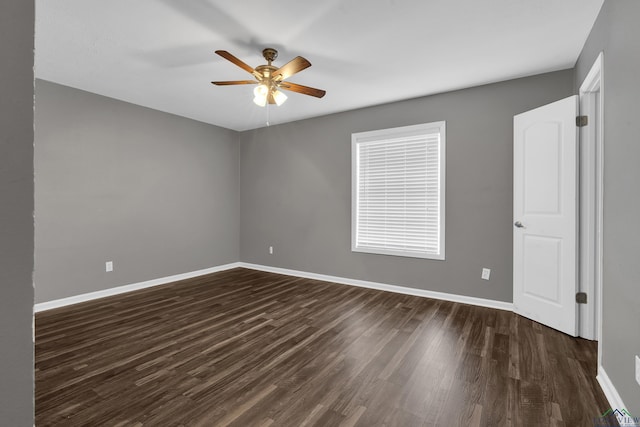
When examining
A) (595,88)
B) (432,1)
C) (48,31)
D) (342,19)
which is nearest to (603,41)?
(595,88)

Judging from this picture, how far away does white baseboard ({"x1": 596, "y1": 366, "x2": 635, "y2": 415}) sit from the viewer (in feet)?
5.73

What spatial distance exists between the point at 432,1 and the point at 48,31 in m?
3.10

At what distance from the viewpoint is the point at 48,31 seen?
8.35 feet

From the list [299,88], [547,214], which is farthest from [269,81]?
[547,214]

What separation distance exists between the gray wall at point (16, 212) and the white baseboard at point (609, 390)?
2.63 m

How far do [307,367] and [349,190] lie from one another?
293 cm

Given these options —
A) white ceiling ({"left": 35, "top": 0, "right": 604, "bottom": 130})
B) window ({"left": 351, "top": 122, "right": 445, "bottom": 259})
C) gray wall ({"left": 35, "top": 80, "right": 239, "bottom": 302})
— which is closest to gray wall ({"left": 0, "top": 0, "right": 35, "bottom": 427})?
white ceiling ({"left": 35, "top": 0, "right": 604, "bottom": 130})

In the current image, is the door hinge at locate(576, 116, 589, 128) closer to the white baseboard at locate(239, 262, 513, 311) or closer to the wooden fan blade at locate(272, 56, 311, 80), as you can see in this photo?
the white baseboard at locate(239, 262, 513, 311)

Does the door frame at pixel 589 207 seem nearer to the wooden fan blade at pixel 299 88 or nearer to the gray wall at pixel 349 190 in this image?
the gray wall at pixel 349 190

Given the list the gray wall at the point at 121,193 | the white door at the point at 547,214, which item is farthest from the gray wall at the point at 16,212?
the gray wall at the point at 121,193

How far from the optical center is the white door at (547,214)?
281cm

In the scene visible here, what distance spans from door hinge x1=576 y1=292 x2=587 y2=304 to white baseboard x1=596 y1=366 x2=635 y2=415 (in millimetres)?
867

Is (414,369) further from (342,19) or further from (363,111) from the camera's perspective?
(363,111)

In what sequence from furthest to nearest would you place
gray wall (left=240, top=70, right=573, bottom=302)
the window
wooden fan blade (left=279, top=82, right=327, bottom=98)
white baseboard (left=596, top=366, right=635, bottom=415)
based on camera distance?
the window
gray wall (left=240, top=70, right=573, bottom=302)
wooden fan blade (left=279, top=82, right=327, bottom=98)
white baseboard (left=596, top=366, right=635, bottom=415)
